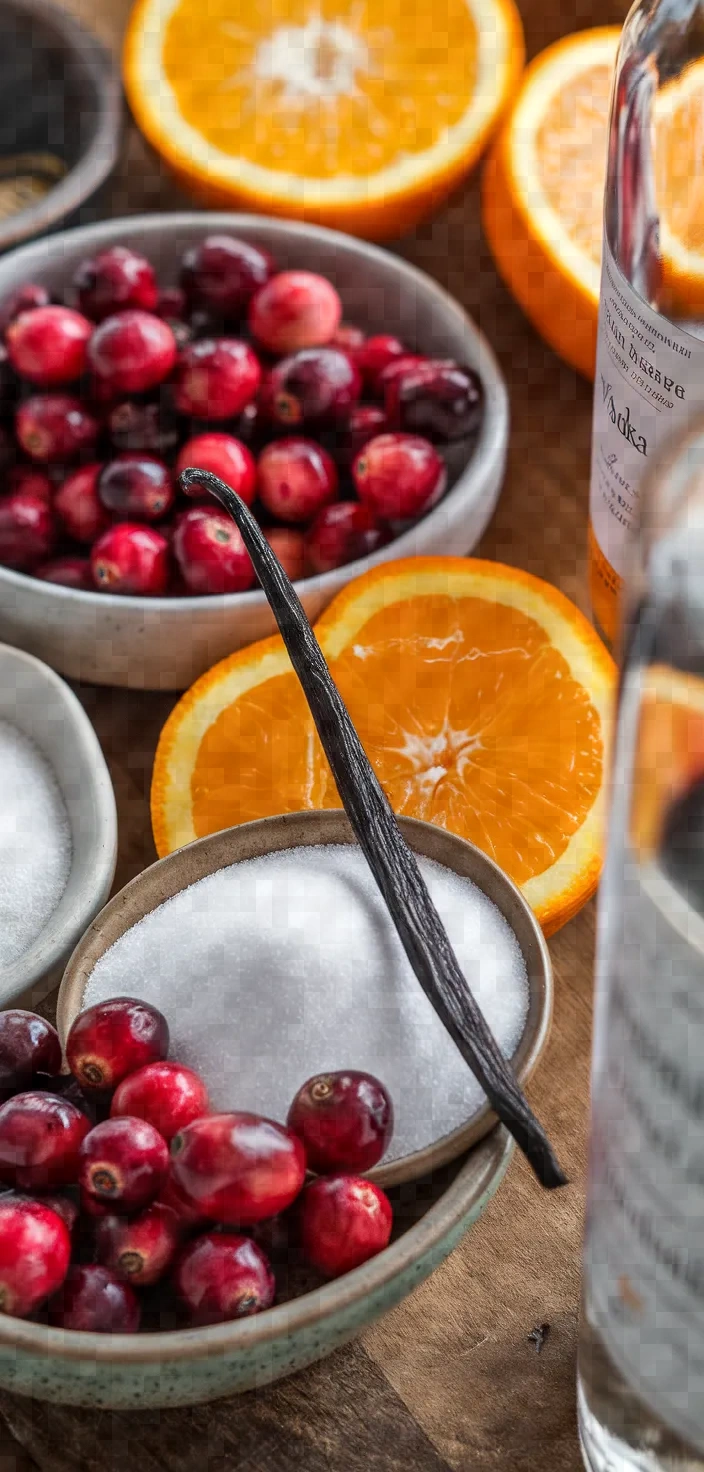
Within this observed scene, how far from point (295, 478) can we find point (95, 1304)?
0.40 m

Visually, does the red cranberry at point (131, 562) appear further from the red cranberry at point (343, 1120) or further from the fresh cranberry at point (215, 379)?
the red cranberry at point (343, 1120)

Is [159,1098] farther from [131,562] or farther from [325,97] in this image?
[325,97]

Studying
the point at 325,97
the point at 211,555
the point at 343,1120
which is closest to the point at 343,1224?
the point at 343,1120

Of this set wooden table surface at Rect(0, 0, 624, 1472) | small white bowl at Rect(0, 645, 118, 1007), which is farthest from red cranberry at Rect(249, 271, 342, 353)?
wooden table surface at Rect(0, 0, 624, 1472)

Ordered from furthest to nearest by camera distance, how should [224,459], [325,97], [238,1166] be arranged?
[325,97] → [224,459] → [238,1166]

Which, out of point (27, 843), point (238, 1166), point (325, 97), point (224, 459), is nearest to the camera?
point (238, 1166)

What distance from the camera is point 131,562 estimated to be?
2.24 feet

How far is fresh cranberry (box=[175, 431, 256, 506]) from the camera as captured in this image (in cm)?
70

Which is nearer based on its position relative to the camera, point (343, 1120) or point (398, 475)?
point (343, 1120)

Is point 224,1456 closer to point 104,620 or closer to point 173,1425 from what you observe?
point 173,1425

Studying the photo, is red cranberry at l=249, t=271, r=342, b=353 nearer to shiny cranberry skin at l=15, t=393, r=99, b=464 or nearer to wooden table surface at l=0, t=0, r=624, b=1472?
shiny cranberry skin at l=15, t=393, r=99, b=464

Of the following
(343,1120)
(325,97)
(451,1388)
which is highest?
(325,97)

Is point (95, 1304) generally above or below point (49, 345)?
below

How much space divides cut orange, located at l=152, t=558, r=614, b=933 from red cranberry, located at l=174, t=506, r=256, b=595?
0.14 feet
